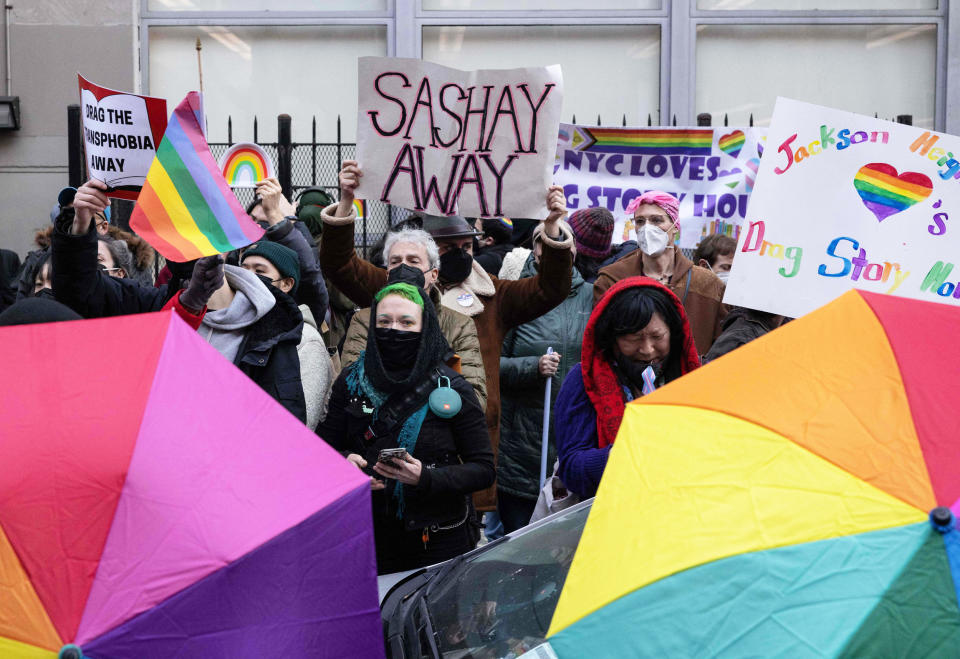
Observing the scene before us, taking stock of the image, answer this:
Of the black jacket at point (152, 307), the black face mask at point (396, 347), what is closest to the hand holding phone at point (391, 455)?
the black face mask at point (396, 347)

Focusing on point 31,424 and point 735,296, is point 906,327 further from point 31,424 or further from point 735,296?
point 735,296

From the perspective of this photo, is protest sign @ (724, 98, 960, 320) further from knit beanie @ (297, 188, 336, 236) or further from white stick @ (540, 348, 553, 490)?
knit beanie @ (297, 188, 336, 236)

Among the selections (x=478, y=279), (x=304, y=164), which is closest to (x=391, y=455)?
(x=478, y=279)

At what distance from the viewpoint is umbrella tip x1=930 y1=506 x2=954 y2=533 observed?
72.4 inches

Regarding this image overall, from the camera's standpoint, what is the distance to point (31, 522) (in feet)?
6.82

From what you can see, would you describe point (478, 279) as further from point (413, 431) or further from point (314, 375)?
point (413, 431)

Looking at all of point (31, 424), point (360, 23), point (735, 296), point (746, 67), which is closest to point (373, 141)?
point (735, 296)

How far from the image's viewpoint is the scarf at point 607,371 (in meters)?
3.56

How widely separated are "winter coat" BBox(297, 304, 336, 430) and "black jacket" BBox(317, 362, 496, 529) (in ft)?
1.29

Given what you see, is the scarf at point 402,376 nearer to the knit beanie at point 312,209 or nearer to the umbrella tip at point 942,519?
the umbrella tip at point 942,519

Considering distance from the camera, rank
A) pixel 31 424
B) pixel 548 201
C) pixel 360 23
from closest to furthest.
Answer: pixel 31 424, pixel 548 201, pixel 360 23

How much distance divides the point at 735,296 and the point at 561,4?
7410 millimetres

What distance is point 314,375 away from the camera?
14.4 ft

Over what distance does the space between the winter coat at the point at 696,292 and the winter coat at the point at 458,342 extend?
41.9 inches
